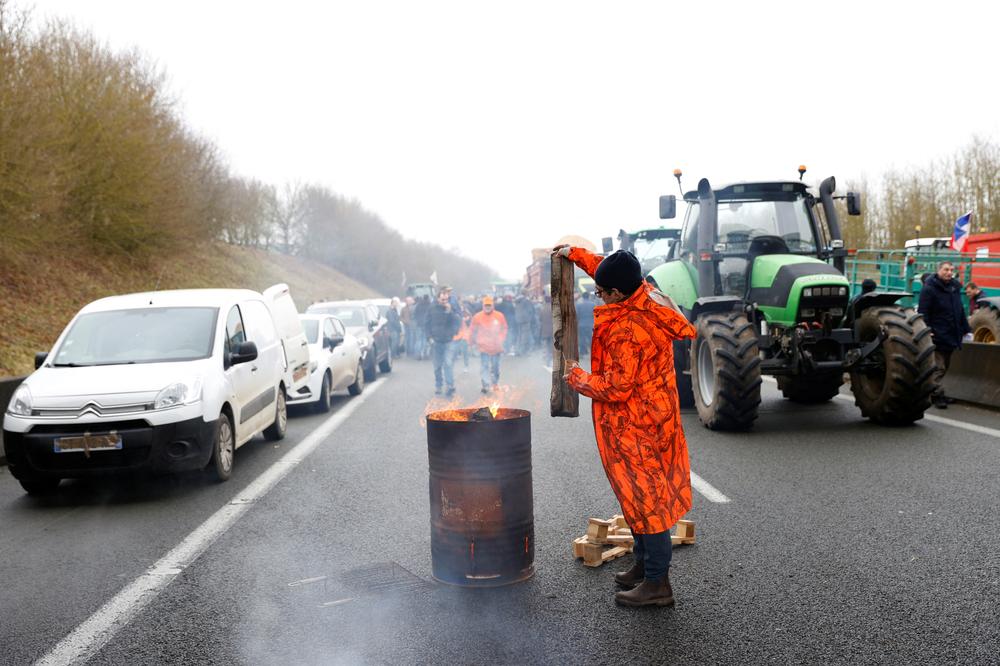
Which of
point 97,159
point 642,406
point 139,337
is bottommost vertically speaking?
point 642,406

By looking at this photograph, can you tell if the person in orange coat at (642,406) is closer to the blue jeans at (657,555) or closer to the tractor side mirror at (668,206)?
the blue jeans at (657,555)

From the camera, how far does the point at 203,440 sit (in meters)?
7.91

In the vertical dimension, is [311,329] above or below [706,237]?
below

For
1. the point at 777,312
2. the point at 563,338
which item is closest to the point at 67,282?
the point at 777,312

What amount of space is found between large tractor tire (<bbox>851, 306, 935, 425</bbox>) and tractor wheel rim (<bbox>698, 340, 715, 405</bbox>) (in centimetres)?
163

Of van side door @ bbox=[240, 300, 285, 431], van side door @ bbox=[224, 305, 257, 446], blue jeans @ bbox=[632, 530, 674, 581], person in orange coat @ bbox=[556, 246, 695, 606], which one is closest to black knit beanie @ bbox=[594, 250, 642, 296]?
person in orange coat @ bbox=[556, 246, 695, 606]

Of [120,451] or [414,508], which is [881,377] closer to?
[414,508]

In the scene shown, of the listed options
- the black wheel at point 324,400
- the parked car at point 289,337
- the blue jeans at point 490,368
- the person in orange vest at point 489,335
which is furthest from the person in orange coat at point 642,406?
the blue jeans at point 490,368

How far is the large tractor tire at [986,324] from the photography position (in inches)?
593

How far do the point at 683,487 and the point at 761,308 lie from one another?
6.76m

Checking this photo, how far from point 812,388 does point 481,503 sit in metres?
8.95

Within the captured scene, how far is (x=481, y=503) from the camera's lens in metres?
5.07

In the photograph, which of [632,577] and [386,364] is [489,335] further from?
[632,577]

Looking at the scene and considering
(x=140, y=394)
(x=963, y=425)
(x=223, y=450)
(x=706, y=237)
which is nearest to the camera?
(x=140, y=394)
